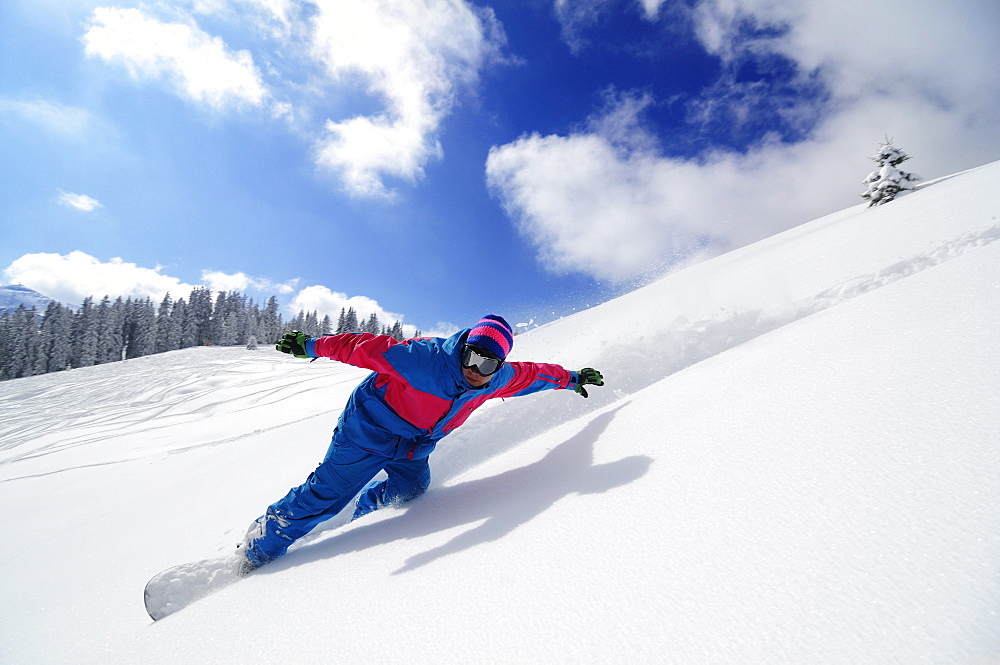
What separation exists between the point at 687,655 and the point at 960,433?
1.20 m

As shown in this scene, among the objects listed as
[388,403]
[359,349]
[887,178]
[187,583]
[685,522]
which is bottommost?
[187,583]

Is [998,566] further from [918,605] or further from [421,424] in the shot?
[421,424]

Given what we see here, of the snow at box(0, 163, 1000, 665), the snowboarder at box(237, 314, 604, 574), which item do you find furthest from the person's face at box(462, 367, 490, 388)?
the snow at box(0, 163, 1000, 665)

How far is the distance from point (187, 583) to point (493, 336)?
259 centimetres

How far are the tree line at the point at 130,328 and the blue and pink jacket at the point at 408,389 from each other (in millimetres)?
44412

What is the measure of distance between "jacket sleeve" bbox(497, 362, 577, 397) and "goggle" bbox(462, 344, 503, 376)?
1.59 feet

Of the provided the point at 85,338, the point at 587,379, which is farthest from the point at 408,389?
the point at 85,338

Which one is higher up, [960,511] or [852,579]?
[960,511]

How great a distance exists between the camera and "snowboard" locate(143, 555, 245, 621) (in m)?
2.33

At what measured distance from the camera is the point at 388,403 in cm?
281

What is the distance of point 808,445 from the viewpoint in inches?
58.3

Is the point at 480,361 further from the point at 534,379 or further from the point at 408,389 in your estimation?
the point at 534,379

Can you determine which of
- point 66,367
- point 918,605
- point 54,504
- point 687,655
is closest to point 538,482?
point 687,655

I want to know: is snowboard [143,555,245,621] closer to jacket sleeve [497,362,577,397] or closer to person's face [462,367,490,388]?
person's face [462,367,490,388]
